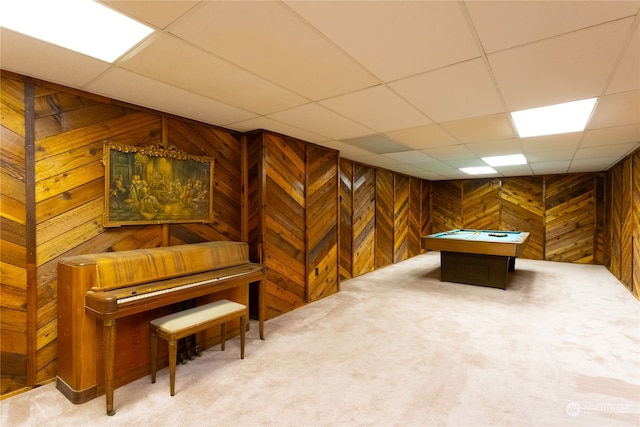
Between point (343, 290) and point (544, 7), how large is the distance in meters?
4.31

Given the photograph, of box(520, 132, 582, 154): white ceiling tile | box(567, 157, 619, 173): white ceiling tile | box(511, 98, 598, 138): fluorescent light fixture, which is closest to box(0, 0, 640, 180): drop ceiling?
box(511, 98, 598, 138): fluorescent light fixture

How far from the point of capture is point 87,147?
7.92 ft

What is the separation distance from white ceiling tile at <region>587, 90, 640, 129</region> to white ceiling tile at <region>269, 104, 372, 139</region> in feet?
6.96

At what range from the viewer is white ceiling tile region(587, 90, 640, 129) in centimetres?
245

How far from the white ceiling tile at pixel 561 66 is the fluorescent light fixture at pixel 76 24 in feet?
6.84

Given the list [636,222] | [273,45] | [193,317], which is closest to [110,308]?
[193,317]

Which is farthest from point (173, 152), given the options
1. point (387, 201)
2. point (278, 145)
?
point (387, 201)

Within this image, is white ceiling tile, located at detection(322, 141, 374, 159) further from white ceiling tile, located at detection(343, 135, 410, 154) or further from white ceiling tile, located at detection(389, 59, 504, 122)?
white ceiling tile, located at detection(389, 59, 504, 122)

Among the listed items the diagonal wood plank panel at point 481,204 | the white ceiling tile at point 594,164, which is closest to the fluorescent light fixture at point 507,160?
the white ceiling tile at point 594,164

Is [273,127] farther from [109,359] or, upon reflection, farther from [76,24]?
[109,359]

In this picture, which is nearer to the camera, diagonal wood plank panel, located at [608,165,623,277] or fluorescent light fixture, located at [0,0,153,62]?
fluorescent light fixture, located at [0,0,153,62]

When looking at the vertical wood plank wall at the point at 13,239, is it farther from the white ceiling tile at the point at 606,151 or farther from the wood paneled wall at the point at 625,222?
the wood paneled wall at the point at 625,222

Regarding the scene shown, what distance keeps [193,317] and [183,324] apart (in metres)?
0.13

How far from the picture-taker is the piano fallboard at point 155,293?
198cm
